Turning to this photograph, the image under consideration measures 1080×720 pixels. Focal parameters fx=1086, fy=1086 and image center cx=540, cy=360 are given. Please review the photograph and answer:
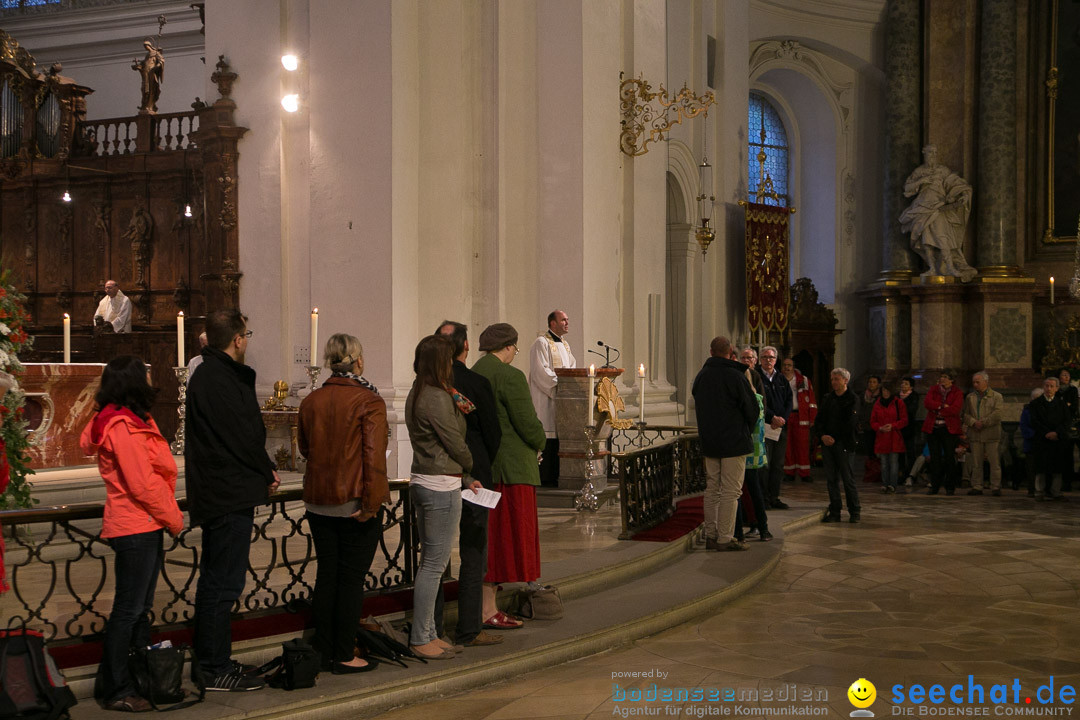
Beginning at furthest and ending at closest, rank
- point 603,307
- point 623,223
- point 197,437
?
point 623,223 < point 603,307 < point 197,437

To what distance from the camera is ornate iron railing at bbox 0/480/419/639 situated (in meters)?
4.96

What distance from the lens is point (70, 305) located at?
15.5 metres

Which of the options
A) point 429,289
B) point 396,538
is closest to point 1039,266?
point 429,289

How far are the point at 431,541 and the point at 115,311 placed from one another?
9.99 metres

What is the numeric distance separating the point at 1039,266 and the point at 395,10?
14.9 metres

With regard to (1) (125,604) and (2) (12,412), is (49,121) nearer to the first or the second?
(2) (12,412)

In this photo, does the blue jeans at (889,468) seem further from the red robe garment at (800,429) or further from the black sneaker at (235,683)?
the black sneaker at (235,683)

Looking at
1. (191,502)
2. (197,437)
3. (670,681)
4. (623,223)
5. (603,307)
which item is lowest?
(670,681)

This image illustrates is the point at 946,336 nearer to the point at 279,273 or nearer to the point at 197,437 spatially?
the point at 279,273

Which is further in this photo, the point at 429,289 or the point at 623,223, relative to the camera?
the point at 623,223

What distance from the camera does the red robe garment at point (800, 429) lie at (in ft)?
52.1

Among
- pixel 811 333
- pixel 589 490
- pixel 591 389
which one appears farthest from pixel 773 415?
pixel 811 333

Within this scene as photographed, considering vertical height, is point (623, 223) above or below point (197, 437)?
above

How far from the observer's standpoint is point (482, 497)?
5.69m
